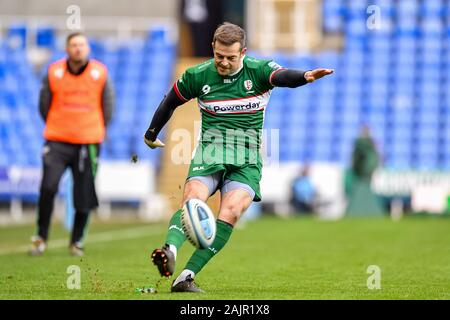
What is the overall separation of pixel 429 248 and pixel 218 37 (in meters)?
6.63

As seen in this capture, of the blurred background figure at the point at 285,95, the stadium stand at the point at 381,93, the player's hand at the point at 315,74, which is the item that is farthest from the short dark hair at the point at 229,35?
the stadium stand at the point at 381,93

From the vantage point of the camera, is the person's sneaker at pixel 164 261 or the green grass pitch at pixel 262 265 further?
the green grass pitch at pixel 262 265

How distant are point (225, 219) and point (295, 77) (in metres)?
1.13

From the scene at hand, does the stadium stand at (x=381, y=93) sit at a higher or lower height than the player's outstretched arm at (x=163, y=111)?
lower

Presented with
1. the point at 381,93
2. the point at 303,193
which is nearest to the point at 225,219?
the point at 303,193

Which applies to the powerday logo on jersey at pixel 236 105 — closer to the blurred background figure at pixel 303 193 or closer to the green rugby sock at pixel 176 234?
the green rugby sock at pixel 176 234

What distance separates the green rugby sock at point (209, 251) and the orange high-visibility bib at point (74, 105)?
15.2ft

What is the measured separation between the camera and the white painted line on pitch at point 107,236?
1295cm

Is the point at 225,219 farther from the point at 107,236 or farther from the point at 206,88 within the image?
the point at 107,236

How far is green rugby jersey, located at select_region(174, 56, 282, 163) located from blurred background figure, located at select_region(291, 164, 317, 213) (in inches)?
666

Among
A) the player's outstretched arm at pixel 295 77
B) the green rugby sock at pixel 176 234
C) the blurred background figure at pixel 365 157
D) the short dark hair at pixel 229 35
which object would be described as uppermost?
the short dark hair at pixel 229 35

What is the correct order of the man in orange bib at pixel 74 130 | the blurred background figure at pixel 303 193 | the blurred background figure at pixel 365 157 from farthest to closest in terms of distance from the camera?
the blurred background figure at pixel 303 193 < the blurred background figure at pixel 365 157 < the man in orange bib at pixel 74 130

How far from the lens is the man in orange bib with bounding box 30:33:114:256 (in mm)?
11898
